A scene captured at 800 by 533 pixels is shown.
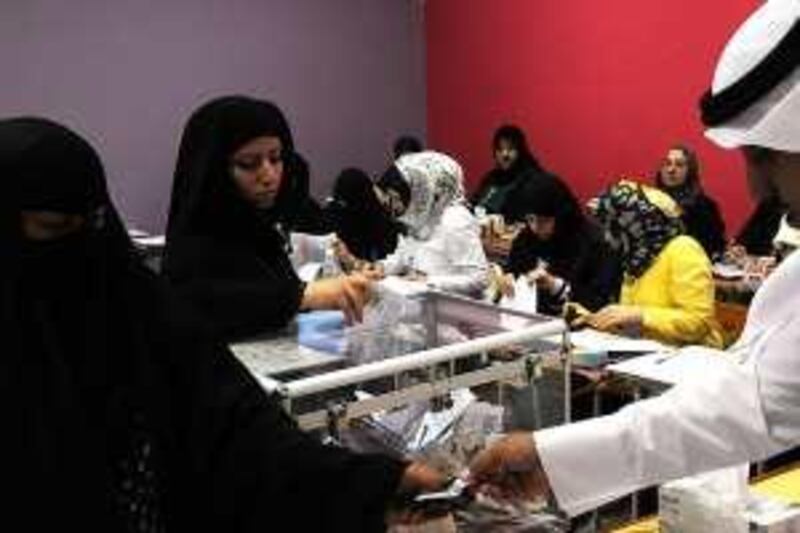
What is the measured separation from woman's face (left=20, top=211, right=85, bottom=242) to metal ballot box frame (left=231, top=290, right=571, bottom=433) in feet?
1.40

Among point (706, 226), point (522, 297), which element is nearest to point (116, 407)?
point (522, 297)

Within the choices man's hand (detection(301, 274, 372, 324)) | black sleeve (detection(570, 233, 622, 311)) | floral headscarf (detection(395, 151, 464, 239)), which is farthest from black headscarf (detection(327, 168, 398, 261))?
man's hand (detection(301, 274, 372, 324))

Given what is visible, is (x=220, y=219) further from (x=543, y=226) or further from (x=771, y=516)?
(x=543, y=226)

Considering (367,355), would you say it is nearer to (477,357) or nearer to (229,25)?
(477,357)

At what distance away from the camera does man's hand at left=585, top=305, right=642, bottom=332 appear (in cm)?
432

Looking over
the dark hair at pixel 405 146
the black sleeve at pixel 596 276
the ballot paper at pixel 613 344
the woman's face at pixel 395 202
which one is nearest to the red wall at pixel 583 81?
the dark hair at pixel 405 146

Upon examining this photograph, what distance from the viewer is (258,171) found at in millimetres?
2803

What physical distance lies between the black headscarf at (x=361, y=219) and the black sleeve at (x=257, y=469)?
4.79 m

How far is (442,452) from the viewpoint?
2201mm

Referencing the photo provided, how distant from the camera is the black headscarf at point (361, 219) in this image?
6965 millimetres

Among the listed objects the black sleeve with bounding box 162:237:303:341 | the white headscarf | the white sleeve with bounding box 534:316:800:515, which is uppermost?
the white headscarf

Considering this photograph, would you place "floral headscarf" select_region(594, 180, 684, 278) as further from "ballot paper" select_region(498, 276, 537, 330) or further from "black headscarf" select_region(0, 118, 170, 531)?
"black headscarf" select_region(0, 118, 170, 531)

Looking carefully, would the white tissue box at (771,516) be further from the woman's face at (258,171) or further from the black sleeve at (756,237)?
the black sleeve at (756,237)

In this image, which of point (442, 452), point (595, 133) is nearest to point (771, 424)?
point (442, 452)
